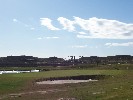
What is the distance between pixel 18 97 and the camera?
4209cm

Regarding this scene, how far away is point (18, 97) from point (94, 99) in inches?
436

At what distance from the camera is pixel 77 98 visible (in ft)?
126

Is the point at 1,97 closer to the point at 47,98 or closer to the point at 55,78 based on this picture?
the point at 47,98

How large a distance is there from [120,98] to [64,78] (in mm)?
41900

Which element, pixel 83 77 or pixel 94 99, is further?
pixel 83 77

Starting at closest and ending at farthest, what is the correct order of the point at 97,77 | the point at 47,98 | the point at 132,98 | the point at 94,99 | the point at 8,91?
the point at 132,98
the point at 94,99
the point at 47,98
the point at 8,91
the point at 97,77

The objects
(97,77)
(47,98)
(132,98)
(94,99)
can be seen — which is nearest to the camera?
(132,98)

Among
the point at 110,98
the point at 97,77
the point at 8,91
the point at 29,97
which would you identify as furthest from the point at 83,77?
the point at 110,98

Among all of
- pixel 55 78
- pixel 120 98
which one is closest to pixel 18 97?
pixel 120 98

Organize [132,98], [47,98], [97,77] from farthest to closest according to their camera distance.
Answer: [97,77], [47,98], [132,98]

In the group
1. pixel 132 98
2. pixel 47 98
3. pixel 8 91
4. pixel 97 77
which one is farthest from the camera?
pixel 97 77

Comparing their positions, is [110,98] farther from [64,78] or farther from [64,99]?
[64,78]

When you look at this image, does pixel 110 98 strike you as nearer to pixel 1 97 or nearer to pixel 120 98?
pixel 120 98

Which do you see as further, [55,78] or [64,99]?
[55,78]
